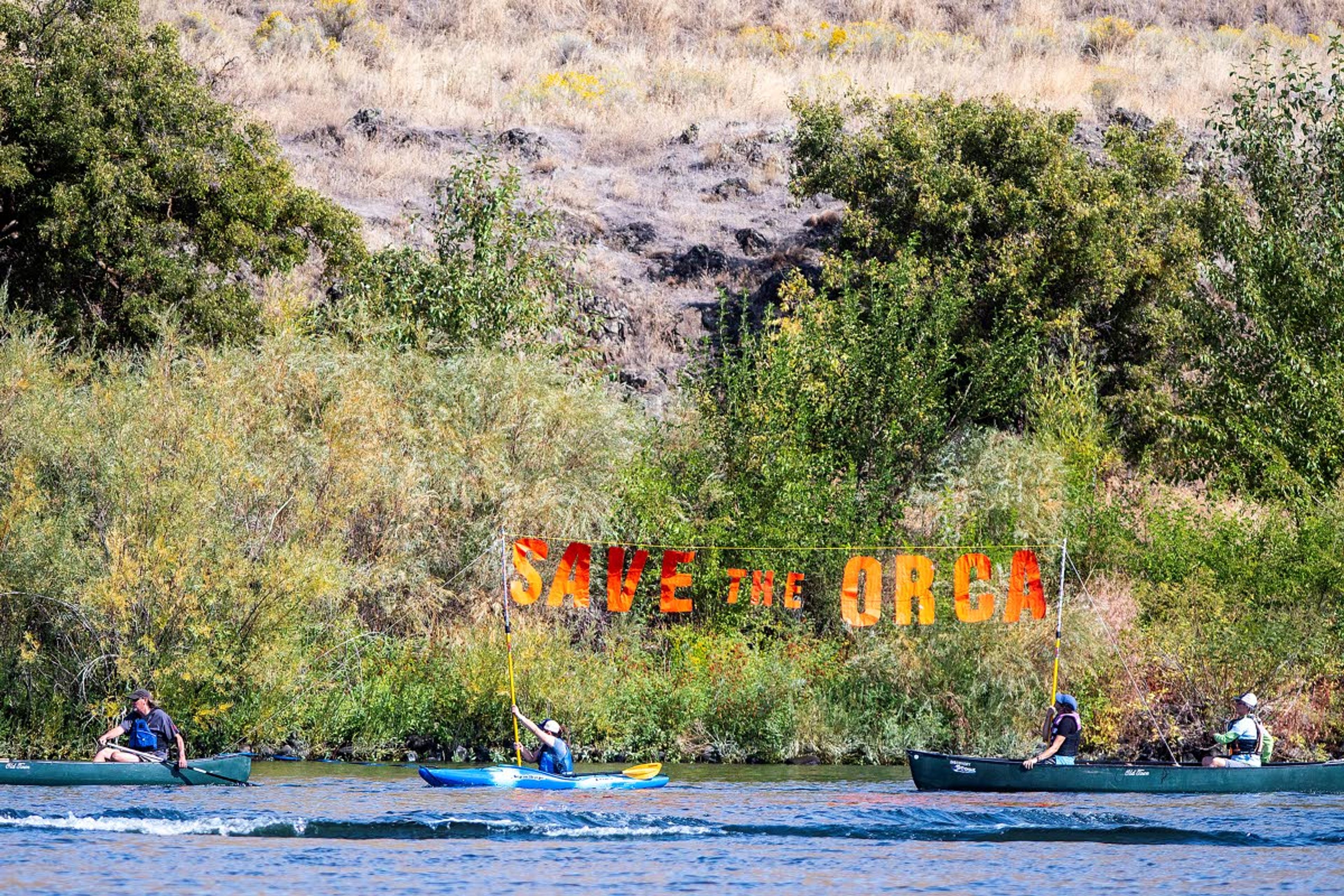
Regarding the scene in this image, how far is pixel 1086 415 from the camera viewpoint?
42.8 metres

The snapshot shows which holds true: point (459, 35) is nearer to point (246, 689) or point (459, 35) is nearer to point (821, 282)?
point (821, 282)

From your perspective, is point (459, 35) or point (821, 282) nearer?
point (821, 282)

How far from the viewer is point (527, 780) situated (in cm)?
2906

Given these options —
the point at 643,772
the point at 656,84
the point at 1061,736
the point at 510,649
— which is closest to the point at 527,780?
the point at 643,772

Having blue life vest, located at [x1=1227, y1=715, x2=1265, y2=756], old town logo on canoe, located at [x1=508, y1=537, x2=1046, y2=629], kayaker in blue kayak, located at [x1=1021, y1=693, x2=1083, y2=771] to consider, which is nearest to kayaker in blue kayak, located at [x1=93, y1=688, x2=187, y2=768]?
old town logo on canoe, located at [x1=508, y1=537, x2=1046, y2=629]

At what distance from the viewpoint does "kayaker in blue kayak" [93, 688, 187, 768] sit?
29.4 metres

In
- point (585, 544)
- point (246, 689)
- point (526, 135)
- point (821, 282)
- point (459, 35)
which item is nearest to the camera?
point (246, 689)

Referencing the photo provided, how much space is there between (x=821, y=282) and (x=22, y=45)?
2411cm

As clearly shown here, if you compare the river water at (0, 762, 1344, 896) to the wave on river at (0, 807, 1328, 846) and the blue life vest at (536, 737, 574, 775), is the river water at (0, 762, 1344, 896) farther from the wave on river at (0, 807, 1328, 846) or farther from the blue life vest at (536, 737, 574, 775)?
the blue life vest at (536, 737, 574, 775)

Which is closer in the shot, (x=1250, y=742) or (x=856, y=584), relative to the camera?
(x=1250, y=742)

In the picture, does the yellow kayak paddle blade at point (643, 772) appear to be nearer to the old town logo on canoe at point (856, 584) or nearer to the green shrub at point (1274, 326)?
the old town logo on canoe at point (856, 584)

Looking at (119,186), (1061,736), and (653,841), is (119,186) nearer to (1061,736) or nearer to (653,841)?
(653,841)

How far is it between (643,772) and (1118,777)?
26.5 ft

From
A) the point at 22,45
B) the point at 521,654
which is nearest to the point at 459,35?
the point at 22,45
